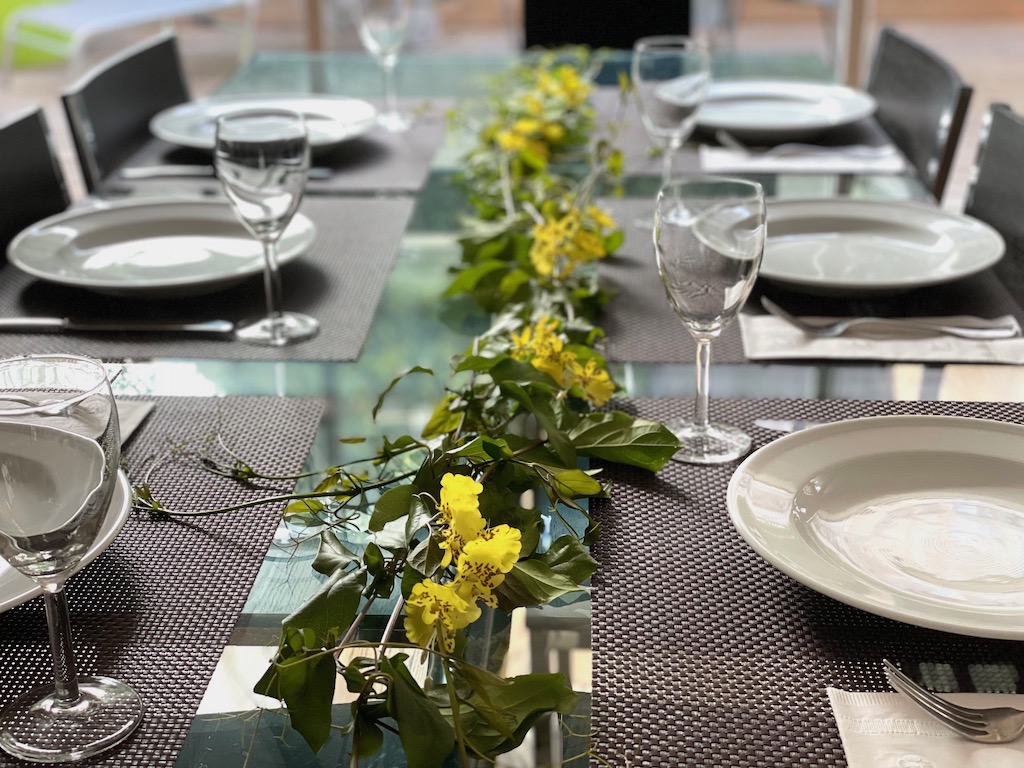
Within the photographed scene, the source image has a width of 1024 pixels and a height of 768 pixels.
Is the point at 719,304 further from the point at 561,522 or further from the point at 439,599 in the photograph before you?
the point at 439,599

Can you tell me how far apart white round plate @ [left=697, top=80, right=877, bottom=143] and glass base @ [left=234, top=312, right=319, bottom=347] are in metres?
0.87

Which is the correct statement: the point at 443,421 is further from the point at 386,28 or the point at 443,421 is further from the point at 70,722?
the point at 386,28

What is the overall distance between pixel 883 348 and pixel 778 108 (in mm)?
1003

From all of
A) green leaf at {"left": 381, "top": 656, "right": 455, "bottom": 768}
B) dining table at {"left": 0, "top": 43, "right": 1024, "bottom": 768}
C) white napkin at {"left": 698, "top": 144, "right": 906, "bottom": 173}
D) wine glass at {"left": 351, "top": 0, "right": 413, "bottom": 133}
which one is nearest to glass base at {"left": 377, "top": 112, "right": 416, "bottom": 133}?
wine glass at {"left": 351, "top": 0, "right": 413, "bottom": 133}

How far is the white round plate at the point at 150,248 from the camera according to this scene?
1247mm

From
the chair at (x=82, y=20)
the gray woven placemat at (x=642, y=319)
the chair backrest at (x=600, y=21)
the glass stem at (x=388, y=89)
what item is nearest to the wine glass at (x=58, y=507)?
the gray woven placemat at (x=642, y=319)

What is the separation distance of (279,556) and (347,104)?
4.34 feet

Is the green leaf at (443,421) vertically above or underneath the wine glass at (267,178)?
underneath

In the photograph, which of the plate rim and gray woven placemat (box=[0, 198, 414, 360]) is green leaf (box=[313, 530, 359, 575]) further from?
the plate rim

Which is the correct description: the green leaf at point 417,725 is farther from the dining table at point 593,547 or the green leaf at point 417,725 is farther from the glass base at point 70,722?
the glass base at point 70,722

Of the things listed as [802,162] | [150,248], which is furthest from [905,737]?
[802,162]

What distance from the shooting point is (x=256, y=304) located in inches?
49.9

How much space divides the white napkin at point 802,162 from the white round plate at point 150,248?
0.66 meters

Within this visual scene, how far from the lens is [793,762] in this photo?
62 centimetres
